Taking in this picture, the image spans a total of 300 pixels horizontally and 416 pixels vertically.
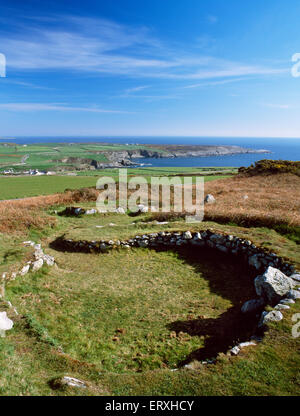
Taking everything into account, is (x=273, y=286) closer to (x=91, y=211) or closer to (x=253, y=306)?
(x=253, y=306)

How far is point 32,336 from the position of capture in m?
8.27

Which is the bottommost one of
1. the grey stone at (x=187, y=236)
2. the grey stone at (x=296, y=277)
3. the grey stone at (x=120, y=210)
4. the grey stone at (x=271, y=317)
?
the grey stone at (x=271, y=317)

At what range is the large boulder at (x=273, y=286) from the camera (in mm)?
9914

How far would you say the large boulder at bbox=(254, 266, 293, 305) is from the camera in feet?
32.5

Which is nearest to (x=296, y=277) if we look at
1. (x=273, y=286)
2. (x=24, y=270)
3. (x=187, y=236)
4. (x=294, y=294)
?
(x=294, y=294)

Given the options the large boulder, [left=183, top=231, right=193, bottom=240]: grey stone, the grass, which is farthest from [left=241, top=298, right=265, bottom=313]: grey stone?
[left=183, top=231, right=193, bottom=240]: grey stone

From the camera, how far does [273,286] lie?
9.98m

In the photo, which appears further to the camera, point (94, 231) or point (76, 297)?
point (94, 231)

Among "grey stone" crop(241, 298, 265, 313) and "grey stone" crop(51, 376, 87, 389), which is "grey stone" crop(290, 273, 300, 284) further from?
"grey stone" crop(51, 376, 87, 389)

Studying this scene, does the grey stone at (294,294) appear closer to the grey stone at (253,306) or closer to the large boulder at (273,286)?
the large boulder at (273,286)

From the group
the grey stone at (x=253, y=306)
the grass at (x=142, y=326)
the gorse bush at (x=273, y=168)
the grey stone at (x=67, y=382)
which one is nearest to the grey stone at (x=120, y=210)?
the grass at (x=142, y=326)

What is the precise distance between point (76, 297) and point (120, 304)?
226cm
